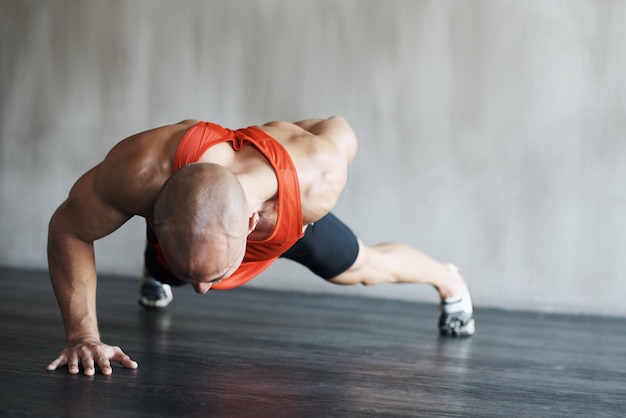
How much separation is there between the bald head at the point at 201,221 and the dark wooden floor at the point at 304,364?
260 millimetres

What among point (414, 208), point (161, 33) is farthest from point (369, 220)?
point (161, 33)

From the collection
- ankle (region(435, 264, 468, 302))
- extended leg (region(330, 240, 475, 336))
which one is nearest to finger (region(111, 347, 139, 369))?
extended leg (region(330, 240, 475, 336))

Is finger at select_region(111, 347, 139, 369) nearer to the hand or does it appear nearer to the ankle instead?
the hand

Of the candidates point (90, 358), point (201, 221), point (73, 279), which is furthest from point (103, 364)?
point (201, 221)

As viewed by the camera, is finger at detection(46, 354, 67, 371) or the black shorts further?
the black shorts

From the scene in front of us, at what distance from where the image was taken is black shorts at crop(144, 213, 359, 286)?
193 centimetres

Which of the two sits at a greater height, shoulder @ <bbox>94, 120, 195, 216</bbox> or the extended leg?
shoulder @ <bbox>94, 120, 195, 216</bbox>

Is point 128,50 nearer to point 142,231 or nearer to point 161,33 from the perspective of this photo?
point 161,33

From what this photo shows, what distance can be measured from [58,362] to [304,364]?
58 centimetres

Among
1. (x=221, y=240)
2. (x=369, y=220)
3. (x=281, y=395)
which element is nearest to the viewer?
(x=221, y=240)

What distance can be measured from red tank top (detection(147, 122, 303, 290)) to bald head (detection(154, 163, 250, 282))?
0.59 feet

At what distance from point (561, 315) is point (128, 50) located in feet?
8.10

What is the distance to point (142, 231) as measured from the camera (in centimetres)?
372

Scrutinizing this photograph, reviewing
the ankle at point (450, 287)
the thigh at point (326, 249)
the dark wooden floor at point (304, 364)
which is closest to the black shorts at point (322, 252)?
the thigh at point (326, 249)
